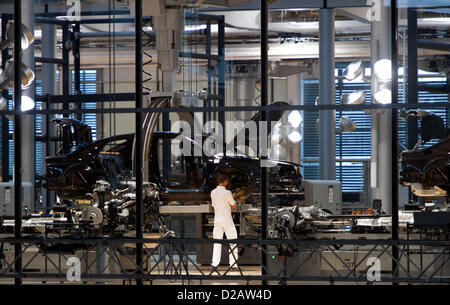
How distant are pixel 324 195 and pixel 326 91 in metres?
3.64

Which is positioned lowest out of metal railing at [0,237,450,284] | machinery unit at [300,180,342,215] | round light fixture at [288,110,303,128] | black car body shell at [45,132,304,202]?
metal railing at [0,237,450,284]

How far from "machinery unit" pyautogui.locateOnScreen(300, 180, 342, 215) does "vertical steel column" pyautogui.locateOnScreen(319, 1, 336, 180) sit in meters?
2.86

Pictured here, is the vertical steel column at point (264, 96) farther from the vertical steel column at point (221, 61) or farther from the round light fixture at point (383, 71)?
the vertical steel column at point (221, 61)

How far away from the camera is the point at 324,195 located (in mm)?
13492

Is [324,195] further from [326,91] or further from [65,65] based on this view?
[65,65]

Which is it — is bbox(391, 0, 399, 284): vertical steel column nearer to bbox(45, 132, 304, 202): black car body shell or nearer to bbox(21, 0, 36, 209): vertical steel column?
bbox(45, 132, 304, 202): black car body shell

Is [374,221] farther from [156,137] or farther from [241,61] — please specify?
[241,61]

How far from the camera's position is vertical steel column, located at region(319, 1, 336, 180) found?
1634 cm

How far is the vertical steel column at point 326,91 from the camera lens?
16344 millimetres

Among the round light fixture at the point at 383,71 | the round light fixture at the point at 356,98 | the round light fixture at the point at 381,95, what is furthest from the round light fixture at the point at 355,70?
the round light fixture at the point at 381,95

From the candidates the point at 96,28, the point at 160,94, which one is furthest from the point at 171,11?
the point at 96,28

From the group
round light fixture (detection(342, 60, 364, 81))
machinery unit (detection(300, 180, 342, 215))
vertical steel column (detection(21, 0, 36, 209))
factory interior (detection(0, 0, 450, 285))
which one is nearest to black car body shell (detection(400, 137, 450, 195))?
factory interior (detection(0, 0, 450, 285))

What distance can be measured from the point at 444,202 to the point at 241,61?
32.3 ft

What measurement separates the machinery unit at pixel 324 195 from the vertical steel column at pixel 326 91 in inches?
113
